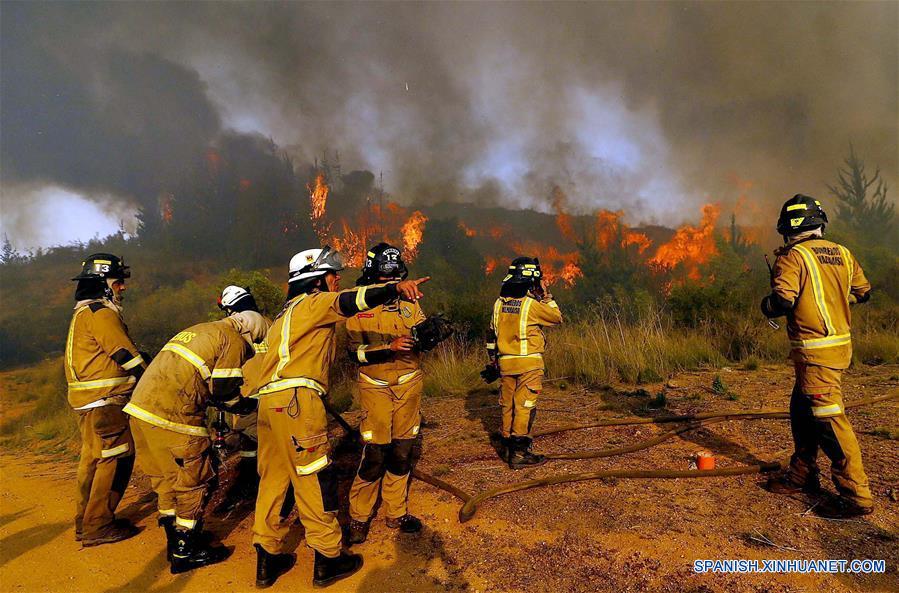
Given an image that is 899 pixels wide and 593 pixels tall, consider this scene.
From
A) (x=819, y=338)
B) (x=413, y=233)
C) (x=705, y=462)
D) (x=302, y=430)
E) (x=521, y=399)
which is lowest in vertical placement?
(x=705, y=462)

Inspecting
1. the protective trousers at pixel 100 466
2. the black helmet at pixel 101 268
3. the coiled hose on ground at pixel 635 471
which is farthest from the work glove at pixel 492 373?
the black helmet at pixel 101 268

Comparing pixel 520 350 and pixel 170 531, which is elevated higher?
pixel 520 350

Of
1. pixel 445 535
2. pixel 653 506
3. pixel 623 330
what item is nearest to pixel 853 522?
pixel 653 506

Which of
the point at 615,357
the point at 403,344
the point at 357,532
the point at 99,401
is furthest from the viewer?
the point at 615,357

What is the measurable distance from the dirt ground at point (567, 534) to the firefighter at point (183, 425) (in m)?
0.32

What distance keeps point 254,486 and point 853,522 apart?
5.75 m

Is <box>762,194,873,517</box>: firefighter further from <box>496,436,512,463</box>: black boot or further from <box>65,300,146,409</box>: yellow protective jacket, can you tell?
<box>65,300,146,409</box>: yellow protective jacket

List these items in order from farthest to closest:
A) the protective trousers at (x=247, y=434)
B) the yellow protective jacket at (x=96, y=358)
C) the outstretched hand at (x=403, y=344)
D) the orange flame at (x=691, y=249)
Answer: the orange flame at (x=691, y=249)
the protective trousers at (x=247, y=434)
the yellow protective jacket at (x=96, y=358)
the outstretched hand at (x=403, y=344)

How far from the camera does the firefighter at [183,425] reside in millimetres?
3881

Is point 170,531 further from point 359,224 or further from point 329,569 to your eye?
point 359,224

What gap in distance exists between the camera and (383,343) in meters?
4.40

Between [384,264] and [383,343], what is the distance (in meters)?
0.74

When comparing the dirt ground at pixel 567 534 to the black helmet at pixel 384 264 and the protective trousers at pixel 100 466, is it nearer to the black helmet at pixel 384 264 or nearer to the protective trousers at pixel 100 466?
the protective trousers at pixel 100 466

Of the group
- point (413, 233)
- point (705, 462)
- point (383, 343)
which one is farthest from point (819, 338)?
point (413, 233)
